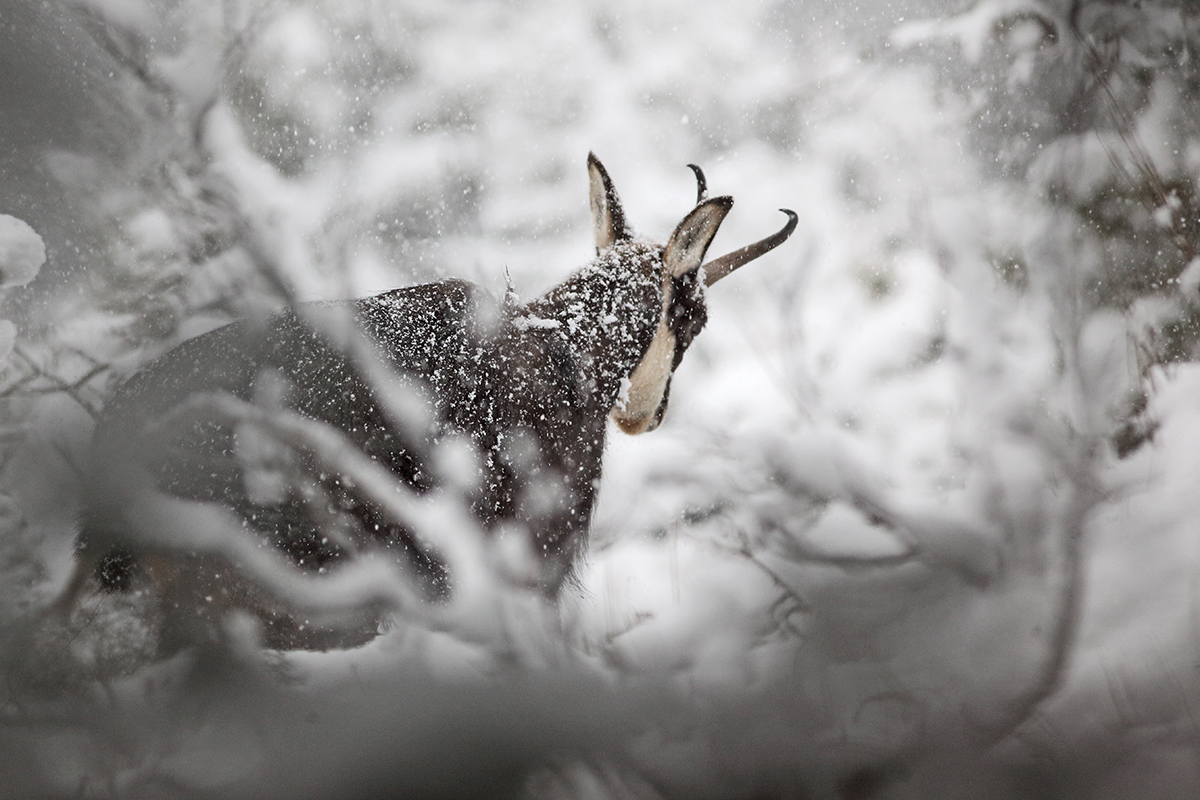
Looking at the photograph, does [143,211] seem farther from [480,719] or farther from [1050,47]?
[1050,47]

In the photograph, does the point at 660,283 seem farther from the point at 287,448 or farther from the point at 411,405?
the point at 287,448

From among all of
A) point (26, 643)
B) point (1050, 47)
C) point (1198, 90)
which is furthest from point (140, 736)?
point (1198, 90)

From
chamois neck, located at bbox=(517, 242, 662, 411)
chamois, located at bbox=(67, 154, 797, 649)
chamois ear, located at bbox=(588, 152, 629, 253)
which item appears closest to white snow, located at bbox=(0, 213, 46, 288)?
chamois, located at bbox=(67, 154, 797, 649)

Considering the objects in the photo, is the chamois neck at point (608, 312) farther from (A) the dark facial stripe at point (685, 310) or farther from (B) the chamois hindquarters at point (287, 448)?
(B) the chamois hindquarters at point (287, 448)

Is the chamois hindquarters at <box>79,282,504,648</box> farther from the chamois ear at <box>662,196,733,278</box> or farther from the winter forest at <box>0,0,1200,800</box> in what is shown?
the chamois ear at <box>662,196,733,278</box>

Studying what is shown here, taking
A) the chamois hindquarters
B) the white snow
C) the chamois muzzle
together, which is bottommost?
the chamois hindquarters

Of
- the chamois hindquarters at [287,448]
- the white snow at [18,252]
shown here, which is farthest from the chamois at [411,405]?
the white snow at [18,252]

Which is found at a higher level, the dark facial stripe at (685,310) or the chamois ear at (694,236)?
the chamois ear at (694,236)
